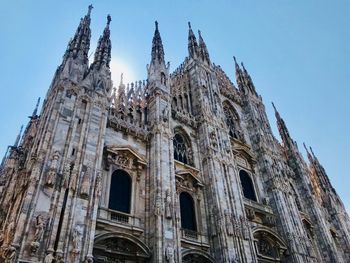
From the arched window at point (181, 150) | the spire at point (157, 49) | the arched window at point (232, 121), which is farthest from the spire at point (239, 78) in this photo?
the arched window at point (181, 150)

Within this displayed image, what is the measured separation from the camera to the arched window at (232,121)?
91.3 ft

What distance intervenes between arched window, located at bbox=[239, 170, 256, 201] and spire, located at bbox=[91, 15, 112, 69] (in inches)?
530

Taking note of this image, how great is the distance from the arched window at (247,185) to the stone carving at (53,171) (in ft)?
48.5

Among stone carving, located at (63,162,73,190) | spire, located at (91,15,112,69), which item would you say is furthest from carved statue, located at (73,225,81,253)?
spire, located at (91,15,112,69)

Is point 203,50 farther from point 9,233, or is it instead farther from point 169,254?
point 9,233

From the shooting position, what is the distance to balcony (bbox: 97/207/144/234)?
1373 cm

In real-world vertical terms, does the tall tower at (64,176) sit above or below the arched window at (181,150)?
below

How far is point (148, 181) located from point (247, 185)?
10.4 m

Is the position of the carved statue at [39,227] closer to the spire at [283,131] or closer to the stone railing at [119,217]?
the stone railing at [119,217]

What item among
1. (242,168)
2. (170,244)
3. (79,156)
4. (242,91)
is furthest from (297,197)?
(79,156)

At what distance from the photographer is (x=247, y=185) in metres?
24.1

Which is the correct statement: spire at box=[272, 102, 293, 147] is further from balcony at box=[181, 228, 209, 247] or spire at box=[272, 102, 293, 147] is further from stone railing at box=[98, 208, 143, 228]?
stone railing at box=[98, 208, 143, 228]

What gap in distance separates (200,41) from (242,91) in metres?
7.05

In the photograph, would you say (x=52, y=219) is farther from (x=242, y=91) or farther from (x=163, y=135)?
(x=242, y=91)
